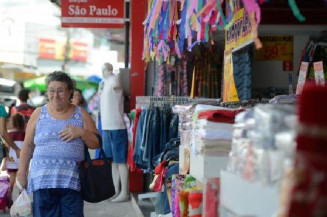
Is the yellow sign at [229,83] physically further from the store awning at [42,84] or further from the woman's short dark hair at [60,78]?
the store awning at [42,84]

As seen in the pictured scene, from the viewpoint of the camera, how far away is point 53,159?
208 inches

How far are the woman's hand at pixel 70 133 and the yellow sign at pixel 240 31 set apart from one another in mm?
1522

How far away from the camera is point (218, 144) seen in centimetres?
357

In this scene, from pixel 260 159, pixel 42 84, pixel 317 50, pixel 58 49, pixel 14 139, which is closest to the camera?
pixel 260 159

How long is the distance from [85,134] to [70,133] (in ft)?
0.46

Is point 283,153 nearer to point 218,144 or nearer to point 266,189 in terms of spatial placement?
→ point 266,189

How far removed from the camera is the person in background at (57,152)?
527 cm

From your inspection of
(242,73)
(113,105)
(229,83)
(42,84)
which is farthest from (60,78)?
(42,84)

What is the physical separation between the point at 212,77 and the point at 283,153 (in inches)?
267

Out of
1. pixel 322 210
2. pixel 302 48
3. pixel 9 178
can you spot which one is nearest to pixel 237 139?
pixel 322 210

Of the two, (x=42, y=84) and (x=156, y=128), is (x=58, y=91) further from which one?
(x=42, y=84)

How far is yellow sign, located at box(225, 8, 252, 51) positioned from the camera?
16.0 ft

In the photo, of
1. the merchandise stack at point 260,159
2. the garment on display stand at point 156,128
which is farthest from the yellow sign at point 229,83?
→ the merchandise stack at point 260,159

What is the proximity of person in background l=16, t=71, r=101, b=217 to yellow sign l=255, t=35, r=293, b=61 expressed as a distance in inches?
152
